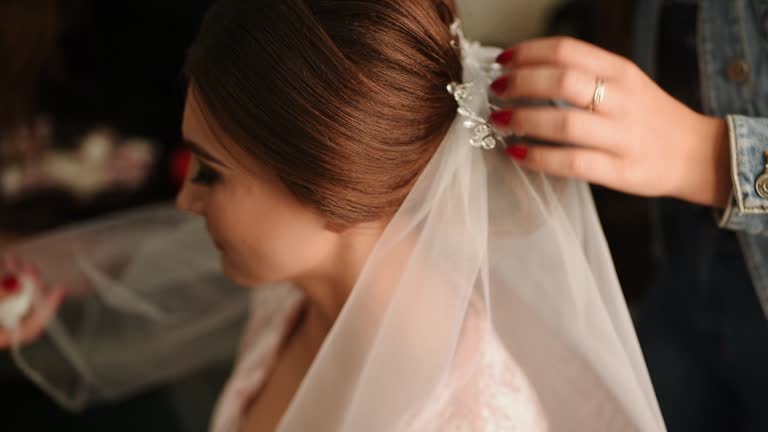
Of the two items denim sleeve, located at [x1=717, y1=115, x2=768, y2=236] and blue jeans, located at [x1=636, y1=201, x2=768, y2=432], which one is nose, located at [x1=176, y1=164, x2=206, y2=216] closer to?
denim sleeve, located at [x1=717, y1=115, x2=768, y2=236]

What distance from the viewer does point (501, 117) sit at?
23.1 inches

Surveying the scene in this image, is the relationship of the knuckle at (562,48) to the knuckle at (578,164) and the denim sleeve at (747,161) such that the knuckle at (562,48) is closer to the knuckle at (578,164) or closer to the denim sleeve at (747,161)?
the knuckle at (578,164)

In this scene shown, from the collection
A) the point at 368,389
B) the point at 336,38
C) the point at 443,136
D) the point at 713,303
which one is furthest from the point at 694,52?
the point at 368,389

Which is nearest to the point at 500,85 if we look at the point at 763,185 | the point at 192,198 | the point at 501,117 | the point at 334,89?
the point at 501,117

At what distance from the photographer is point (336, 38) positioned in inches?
22.6

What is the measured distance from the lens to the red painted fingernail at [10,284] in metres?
1.00

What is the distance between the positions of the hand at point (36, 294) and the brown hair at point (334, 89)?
2.10 feet

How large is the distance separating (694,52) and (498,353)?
60cm

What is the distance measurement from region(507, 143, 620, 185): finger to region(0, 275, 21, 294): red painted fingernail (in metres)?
0.93

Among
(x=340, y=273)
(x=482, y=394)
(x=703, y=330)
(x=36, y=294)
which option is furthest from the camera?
(x=36, y=294)

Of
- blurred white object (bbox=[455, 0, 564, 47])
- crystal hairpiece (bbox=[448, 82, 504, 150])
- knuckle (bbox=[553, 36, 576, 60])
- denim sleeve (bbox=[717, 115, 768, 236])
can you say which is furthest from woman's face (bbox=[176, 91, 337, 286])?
blurred white object (bbox=[455, 0, 564, 47])

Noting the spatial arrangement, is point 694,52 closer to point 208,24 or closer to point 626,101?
point 626,101

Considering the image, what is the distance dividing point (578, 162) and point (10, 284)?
98 cm

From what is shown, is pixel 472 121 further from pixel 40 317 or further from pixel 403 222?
pixel 40 317
